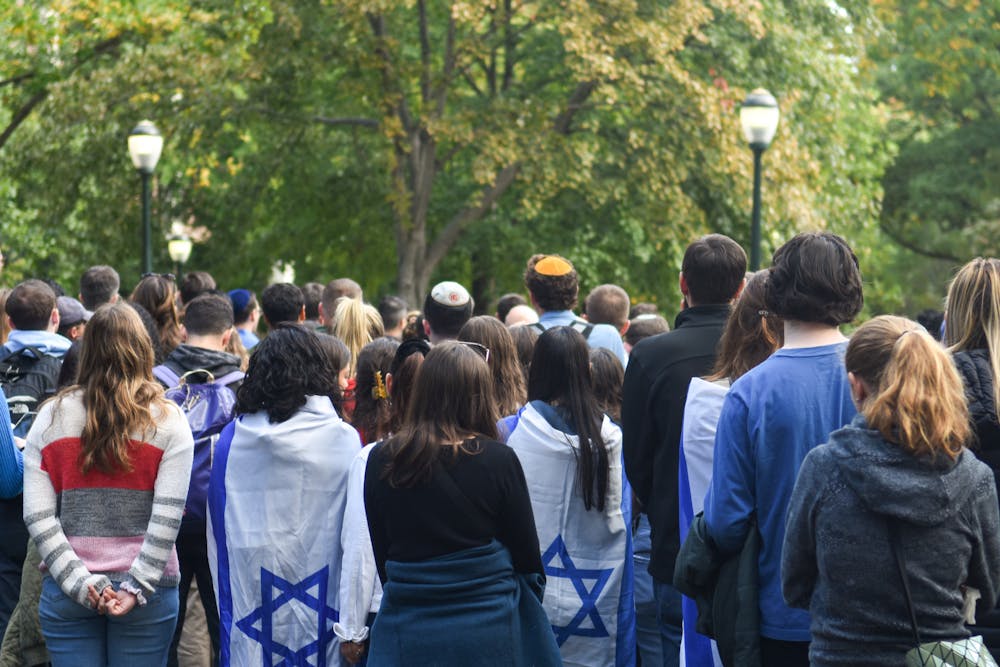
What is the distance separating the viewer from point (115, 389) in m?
4.86

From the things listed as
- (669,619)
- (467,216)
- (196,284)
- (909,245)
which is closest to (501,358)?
(669,619)

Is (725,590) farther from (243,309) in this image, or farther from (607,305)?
(243,309)

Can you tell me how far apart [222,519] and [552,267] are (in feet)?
8.48

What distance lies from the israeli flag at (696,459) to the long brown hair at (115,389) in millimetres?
2028

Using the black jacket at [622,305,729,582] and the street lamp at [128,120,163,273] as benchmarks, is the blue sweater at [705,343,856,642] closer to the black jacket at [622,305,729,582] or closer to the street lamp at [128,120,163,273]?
the black jacket at [622,305,729,582]

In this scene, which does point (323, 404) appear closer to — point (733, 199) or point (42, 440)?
point (42, 440)

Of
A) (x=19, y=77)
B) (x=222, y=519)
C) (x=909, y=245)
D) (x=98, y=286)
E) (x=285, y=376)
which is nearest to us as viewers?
(x=285, y=376)

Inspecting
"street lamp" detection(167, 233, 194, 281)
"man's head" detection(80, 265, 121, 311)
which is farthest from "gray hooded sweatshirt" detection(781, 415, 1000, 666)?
"street lamp" detection(167, 233, 194, 281)

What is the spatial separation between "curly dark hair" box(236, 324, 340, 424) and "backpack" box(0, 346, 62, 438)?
1.88 m

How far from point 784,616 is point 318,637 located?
1954 mm

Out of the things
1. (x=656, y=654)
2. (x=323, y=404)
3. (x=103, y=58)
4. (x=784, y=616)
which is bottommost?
(x=656, y=654)

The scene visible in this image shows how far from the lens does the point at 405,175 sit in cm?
2130

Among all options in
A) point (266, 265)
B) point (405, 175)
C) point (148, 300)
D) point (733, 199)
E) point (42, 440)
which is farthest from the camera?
point (266, 265)

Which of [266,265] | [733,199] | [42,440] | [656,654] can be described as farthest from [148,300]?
[266,265]
